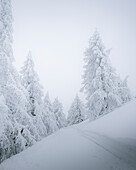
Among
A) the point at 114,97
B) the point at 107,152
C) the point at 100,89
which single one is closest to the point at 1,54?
the point at 107,152

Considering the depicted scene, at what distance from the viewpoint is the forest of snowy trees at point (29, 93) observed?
9.73m

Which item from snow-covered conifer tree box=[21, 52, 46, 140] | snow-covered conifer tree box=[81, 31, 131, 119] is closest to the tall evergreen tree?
snow-covered conifer tree box=[21, 52, 46, 140]

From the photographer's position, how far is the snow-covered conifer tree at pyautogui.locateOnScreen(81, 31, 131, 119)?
720 inches

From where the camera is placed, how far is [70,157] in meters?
6.69

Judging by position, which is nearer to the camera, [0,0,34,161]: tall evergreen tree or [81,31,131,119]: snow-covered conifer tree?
[0,0,34,161]: tall evergreen tree

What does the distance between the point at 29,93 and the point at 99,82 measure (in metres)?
10.1

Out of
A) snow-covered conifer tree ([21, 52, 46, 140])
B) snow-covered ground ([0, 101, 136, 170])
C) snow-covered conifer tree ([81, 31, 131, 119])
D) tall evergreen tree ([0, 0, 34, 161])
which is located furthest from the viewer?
snow-covered conifer tree ([21, 52, 46, 140])

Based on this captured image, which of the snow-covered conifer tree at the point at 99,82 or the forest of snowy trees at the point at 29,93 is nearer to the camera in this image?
the forest of snowy trees at the point at 29,93

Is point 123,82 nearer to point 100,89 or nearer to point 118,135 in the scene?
point 100,89

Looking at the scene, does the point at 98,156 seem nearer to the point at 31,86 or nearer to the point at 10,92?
the point at 10,92

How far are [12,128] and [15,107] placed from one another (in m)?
1.62

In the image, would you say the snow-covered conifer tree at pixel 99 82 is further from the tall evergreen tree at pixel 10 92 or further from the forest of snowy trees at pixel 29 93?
the tall evergreen tree at pixel 10 92

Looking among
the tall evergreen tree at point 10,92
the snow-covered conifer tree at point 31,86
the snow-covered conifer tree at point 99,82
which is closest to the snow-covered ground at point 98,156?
the tall evergreen tree at point 10,92

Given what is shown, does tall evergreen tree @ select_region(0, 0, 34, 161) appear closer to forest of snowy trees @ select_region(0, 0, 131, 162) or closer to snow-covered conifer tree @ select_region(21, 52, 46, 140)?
forest of snowy trees @ select_region(0, 0, 131, 162)
